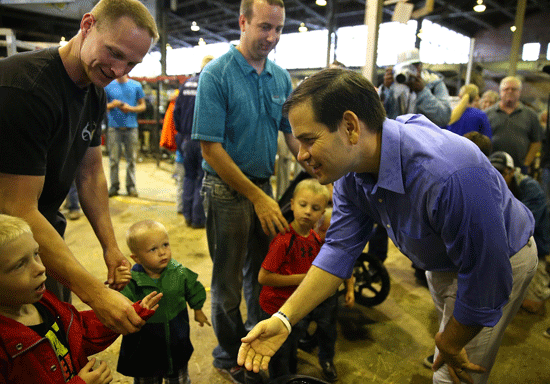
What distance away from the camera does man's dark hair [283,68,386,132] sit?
1.15m

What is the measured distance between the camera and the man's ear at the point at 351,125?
1150mm

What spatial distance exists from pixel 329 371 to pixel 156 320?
1129 millimetres

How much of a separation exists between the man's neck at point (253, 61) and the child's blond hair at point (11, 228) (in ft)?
4.47

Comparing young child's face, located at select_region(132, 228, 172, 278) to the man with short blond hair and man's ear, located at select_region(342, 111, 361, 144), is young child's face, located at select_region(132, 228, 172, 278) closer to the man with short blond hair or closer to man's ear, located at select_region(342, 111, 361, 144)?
man's ear, located at select_region(342, 111, 361, 144)

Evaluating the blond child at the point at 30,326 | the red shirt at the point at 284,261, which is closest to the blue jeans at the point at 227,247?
the red shirt at the point at 284,261

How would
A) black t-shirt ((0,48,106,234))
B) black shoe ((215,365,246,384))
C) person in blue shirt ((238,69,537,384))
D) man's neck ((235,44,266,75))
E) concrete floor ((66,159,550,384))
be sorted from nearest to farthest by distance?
1. person in blue shirt ((238,69,537,384))
2. black t-shirt ((0,48,106,234))
3. man's neck ((235,44,266,75))
4. black shoe ((215,365,246,384))
5. concrete floor ((66,159,550,384))

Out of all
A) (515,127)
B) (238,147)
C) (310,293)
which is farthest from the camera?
(515,127)

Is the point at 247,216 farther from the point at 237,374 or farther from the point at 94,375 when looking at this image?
the point at 94,375

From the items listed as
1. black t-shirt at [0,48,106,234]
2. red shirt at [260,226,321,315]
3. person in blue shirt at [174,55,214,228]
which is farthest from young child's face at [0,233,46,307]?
person in blue shirt at [174,55,214,228]

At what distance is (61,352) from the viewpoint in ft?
4.14

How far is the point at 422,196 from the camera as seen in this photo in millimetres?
1160

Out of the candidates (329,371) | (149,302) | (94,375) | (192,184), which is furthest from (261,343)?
(192,184)

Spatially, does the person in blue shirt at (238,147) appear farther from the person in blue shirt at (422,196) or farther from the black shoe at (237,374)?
the person in blue shirt at (422,196)

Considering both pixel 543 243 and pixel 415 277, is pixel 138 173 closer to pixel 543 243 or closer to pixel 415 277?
pixel 415 277
